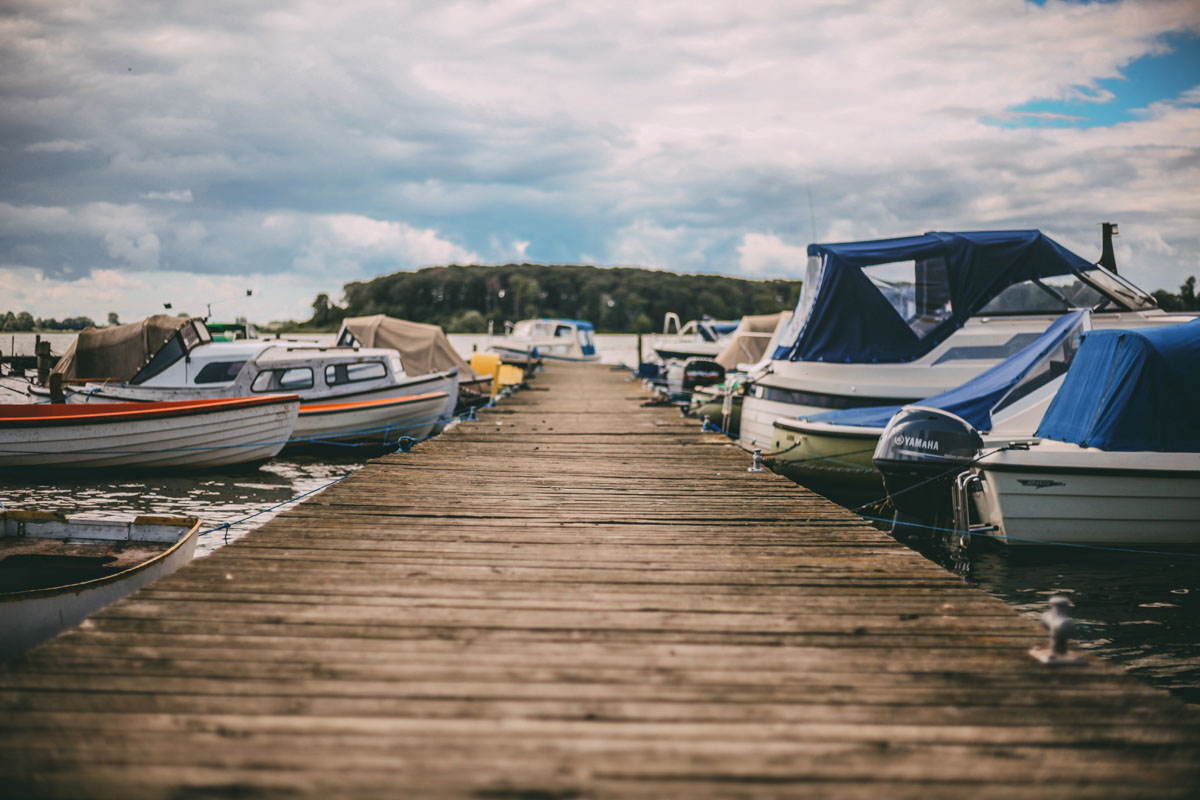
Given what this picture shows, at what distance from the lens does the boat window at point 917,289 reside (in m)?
12.1

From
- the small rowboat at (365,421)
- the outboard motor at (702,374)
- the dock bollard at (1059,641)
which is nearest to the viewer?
the dock bollard at (1059,641)

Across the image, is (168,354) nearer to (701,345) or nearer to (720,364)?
(720,364)

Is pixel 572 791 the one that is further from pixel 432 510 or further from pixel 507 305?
pixel 507 305

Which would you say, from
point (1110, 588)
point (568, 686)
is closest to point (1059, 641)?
point (568, 686)

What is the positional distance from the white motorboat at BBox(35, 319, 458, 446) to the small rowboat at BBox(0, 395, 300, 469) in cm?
160

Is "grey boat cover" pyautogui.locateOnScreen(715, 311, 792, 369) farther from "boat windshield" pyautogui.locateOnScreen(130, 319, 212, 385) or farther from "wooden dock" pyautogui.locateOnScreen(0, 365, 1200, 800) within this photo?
"wooden dock" pyautogui.locateOnScreen(0, 365, 1200, 800)

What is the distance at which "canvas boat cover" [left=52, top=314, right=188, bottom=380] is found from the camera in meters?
15.4

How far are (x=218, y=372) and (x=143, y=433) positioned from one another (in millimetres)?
2821

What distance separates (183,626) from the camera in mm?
3656

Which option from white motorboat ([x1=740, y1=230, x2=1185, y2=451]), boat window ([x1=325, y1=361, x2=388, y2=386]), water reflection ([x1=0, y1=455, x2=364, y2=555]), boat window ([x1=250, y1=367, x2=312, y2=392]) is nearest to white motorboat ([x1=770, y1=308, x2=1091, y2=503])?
white motorboat ([x1=740, y1=230, x2=1185, y2=451])

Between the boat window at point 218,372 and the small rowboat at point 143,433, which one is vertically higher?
the boat window at point 218,372

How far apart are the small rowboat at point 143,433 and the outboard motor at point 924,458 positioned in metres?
10.2

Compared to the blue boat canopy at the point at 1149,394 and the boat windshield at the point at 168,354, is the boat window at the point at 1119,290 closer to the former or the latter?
the blue boat canopy at the point at 1149,394

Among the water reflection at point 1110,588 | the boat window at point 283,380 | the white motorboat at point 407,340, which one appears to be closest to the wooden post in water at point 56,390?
the boat window at point 283,380
